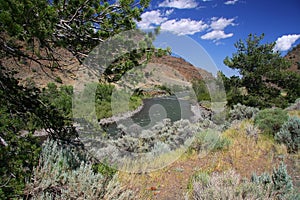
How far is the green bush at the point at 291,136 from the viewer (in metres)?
6.39

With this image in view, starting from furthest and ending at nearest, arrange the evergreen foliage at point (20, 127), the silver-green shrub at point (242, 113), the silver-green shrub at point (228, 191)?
1. the silver-green shrub at point (242, 113)
2. the silver-green shrub at point (228, 191)
3. the evergreen foliage at point (20, 127)

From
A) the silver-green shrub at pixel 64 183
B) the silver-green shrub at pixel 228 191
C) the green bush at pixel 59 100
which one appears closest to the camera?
the silver-green shrub at pixel 64 183

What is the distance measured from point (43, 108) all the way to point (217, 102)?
1897 cm

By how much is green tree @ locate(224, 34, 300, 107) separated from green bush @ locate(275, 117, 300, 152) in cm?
962

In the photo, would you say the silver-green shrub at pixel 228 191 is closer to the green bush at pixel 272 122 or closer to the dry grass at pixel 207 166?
the dry grass at pixel 207 166

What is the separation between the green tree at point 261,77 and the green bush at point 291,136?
31.6 ft

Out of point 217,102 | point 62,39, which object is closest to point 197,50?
point 62,39

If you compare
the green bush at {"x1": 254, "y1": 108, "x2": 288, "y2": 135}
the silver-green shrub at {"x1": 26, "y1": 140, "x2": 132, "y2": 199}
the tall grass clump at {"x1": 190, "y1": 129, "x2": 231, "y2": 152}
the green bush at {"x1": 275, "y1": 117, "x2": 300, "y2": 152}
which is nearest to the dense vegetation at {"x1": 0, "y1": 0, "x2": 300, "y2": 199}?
the silver-green shrub at {"x1": 26, "y1": 140, "x2": 132, "y2": 199}

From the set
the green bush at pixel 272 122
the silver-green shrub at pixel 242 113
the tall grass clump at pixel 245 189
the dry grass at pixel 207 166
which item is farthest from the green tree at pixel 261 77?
the tall grass clump at pixel 245 189

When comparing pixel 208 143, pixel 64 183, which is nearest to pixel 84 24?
pixel 64 183

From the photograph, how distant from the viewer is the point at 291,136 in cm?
675

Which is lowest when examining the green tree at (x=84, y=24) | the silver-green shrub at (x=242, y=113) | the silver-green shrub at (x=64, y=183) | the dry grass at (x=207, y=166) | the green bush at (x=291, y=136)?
the dry grass at (x=207, y=166)

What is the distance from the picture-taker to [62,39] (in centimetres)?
273

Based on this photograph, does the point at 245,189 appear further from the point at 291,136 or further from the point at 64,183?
the point at 291,136
